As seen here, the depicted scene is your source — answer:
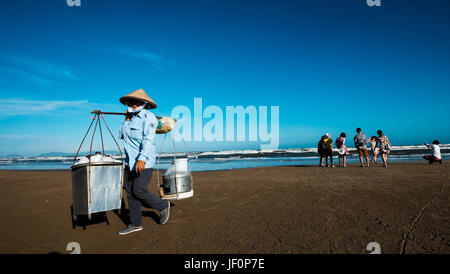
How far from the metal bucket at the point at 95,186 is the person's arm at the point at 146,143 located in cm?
70

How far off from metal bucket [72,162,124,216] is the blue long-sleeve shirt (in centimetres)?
46

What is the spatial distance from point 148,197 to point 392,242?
361 cm

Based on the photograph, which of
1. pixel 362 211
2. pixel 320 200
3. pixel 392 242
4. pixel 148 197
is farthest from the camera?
pixel 320 200

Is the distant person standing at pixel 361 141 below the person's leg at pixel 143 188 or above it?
above

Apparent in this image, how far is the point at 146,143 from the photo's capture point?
11.9ft

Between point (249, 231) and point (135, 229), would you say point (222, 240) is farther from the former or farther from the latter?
point (135, 229)

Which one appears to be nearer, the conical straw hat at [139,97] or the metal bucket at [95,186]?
the metal bucket at [95,186]

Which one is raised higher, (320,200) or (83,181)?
(83,181)

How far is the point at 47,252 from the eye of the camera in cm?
301

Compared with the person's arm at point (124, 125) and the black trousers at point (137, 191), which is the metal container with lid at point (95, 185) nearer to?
the black trousers at point (137, 191)

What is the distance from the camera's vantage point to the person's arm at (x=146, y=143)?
354 centimetres

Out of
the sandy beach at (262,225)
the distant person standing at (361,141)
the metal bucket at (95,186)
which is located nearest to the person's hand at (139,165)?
the metal bucket at (95,186)

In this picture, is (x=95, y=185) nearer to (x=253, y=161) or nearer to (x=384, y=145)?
(x=384, y=145)
